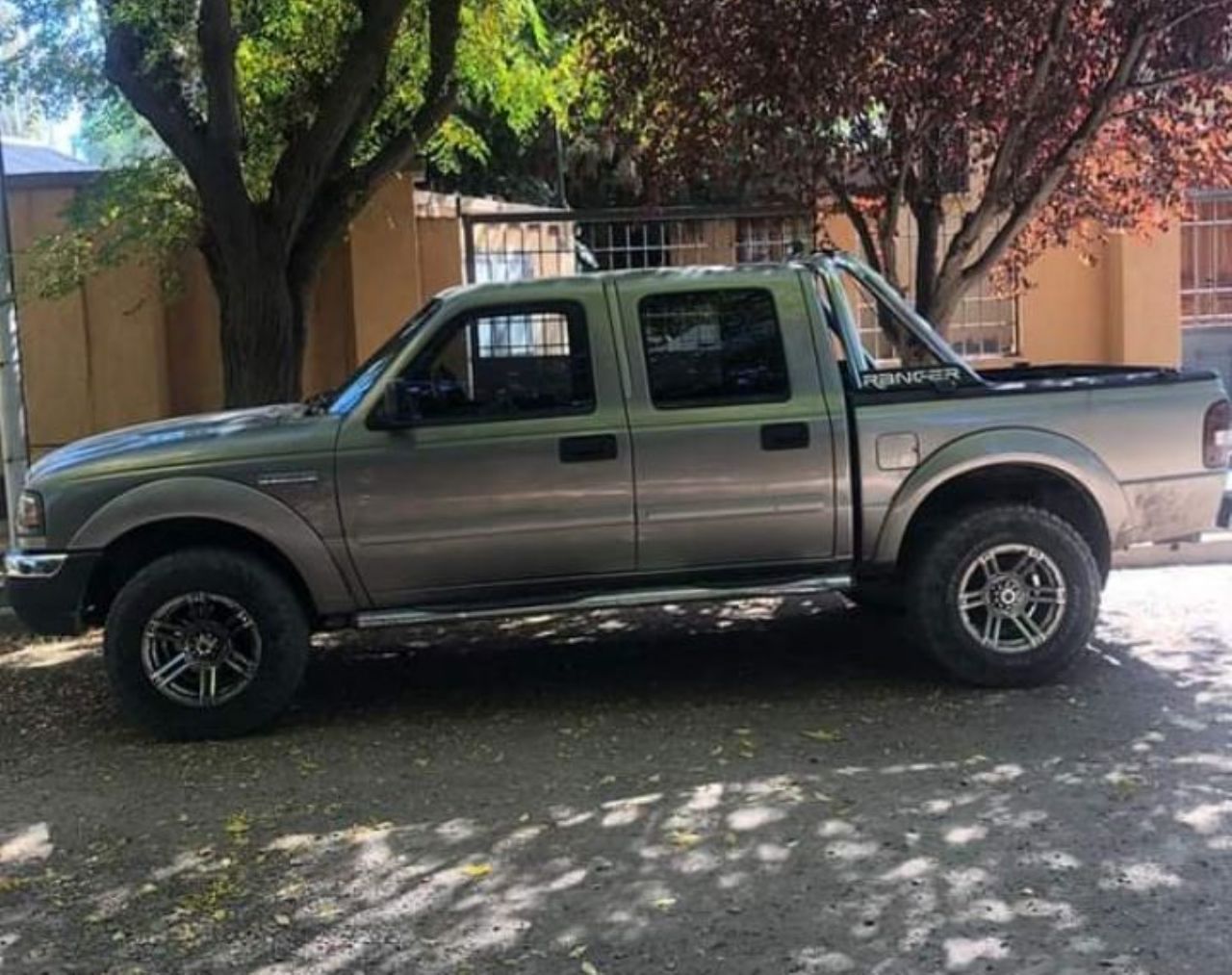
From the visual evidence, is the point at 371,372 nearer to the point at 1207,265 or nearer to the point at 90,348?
the point at 90,348

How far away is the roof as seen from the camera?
1198 cm

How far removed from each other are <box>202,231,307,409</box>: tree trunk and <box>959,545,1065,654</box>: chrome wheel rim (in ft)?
15.7

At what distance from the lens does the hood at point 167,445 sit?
6.29 meters

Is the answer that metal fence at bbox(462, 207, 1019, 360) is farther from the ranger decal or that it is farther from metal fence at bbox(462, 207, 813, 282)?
the ranger decal

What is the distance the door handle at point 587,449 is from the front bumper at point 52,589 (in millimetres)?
2061

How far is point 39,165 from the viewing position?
1755cm

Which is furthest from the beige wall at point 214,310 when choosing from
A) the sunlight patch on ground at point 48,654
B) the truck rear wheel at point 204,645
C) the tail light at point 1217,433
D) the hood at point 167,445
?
the truck rear wheel at point 204,645

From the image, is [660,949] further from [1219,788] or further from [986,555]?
[986,555]

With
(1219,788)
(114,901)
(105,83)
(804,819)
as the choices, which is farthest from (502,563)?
(105,83)

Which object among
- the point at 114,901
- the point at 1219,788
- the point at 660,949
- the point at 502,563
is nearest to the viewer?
the point at 660,949

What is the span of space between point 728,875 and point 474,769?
1.51m

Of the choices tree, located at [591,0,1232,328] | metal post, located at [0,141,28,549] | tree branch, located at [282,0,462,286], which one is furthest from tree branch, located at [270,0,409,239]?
metal post, located at [0,141,28,549]

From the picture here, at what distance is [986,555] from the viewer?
6656 millimetres

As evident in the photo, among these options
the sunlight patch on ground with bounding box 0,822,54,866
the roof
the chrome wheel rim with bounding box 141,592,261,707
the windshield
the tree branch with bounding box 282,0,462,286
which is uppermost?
the roof
